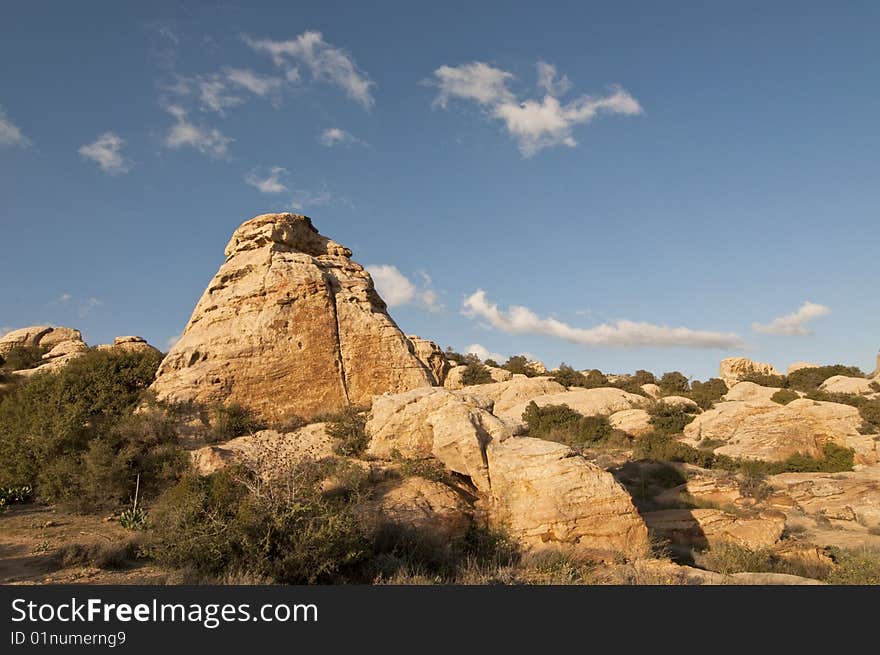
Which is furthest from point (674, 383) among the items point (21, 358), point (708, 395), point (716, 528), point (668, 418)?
point (21, 358)

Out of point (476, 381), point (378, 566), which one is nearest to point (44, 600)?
point (378, 566)

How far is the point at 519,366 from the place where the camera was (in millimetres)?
42781

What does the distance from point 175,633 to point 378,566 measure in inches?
128

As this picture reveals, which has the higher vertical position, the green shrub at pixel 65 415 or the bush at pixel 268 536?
the green shrub at pixel 65 415

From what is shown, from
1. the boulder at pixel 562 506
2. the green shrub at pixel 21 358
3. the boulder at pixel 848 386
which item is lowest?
the boulder at pixel 562 506

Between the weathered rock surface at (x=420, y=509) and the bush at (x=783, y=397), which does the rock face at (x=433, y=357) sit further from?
the weathered rock surface at (x=420, y=509)

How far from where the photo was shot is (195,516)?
7863mm

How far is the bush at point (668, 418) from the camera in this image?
22.7 metres

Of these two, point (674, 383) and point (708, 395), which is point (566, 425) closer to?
point (708, 395)

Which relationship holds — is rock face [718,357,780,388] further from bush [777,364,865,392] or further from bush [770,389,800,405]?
bush [770,389,800,405]

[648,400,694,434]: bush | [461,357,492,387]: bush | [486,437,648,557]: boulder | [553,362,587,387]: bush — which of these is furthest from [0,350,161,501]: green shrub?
[553,362,587,387]: bush

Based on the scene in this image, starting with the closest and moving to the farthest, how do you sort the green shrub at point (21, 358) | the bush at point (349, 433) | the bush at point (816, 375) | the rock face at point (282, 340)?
the bush at point (349, 433) < the rock face at point (282, 340) < the green shrub at point (21, 358) < the bush at point (816, 375)

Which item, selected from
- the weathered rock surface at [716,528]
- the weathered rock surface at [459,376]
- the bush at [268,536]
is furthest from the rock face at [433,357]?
the bush at [268,536]

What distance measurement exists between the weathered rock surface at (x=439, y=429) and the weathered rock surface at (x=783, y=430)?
13035mm
